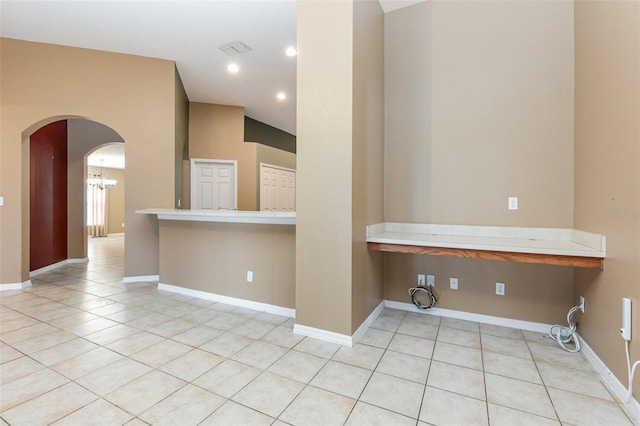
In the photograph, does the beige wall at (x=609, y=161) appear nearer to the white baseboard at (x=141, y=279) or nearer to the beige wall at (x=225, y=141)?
the white baseboard at (x=141, y=279)

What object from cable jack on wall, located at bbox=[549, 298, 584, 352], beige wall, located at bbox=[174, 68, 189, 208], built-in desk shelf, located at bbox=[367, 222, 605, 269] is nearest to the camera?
built-in desk shelf, located at bbox=[367, 222, 605, 269]

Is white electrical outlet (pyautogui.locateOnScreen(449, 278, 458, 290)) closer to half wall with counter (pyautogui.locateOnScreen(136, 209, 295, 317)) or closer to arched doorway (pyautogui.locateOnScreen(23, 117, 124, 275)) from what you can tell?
half wall with counter (pyautogui.locateOnScreen(136, 209, 295, 317))

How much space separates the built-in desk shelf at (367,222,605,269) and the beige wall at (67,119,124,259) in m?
5.59

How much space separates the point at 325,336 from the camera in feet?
7.80

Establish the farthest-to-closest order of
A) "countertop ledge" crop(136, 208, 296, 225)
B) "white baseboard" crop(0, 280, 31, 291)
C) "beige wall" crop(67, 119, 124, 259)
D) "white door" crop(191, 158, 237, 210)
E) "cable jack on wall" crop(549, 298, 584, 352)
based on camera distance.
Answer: "white door" crop(191, 158, 237, 210), "beige wall" crop(67, 119, 124, 259), "white baseboard" crop(0, 280, 31, 291), "countertop ledge" crop(136, 208, 296, 225), "cable jack on wall" crop(549, 298, 584, 352)

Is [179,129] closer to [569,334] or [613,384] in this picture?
[569,334]

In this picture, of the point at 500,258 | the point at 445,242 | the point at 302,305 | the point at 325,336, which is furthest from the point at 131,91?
the point at 500,258

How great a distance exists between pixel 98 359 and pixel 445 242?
2.70 metres

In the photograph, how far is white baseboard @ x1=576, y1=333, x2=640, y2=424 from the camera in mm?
1510

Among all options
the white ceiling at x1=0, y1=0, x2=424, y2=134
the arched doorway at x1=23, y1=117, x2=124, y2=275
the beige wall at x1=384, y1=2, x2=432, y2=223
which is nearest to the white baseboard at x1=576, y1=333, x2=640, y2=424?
the beige wall at x1=384, y1=2, x2=432, y2=223

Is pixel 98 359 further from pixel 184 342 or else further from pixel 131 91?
pixel 131 91

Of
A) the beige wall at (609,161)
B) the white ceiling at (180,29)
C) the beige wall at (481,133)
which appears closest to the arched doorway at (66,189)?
the white ceiling at (180,29)

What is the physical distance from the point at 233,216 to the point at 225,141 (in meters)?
3.44

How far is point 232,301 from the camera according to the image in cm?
325
